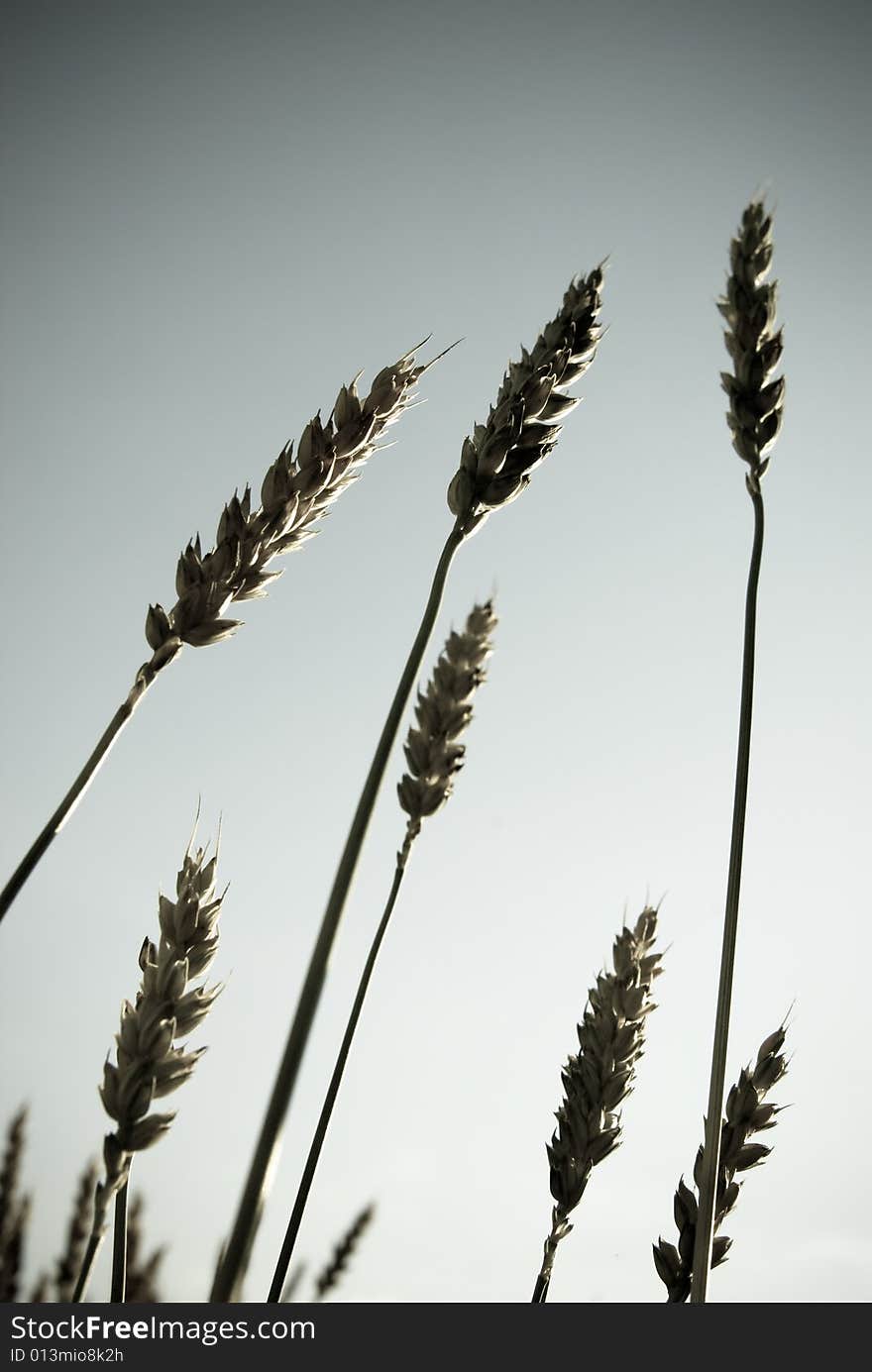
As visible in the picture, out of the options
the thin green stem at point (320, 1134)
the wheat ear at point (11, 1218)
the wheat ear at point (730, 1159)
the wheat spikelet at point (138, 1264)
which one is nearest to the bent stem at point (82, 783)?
the thin green stem at point (320, 1134)

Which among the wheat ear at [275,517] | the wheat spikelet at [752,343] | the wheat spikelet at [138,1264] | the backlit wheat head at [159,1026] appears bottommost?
the wheat spikelet at [138,1264]

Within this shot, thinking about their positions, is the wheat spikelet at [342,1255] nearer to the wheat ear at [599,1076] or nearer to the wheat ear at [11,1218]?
the wheat ear at [11,1218]

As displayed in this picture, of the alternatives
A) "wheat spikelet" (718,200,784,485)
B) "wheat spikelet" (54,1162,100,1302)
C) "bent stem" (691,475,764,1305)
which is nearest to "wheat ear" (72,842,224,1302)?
"bent stem" (691,475,764,1305)

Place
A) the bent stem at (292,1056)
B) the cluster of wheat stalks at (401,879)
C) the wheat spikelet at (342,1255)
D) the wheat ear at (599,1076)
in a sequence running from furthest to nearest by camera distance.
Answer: the wheat spikelet at (342,1255)
the wheat ear at (599,1076)
the cluster of wheat stalks at (401,879)
the bent stem at (292,1056)

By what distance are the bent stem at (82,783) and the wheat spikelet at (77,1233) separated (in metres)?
3.28

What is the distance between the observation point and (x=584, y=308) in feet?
4.21

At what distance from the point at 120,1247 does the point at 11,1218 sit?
335 centimetres

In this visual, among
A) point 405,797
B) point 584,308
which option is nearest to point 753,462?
point 584,308

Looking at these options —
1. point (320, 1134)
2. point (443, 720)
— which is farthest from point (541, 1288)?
point (443, 720)

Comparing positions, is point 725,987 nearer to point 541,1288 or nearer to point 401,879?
point 401,879

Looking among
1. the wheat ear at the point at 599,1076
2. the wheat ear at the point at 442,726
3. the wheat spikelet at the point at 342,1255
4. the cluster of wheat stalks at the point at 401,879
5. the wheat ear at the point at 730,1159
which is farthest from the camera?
the wheat spikelet at the point at 342,1255

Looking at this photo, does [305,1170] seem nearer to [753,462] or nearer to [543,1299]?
[543,1299]

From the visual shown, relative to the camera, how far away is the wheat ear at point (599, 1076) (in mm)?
1650

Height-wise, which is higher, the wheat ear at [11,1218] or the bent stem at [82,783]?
the bent stem at [82,783]
